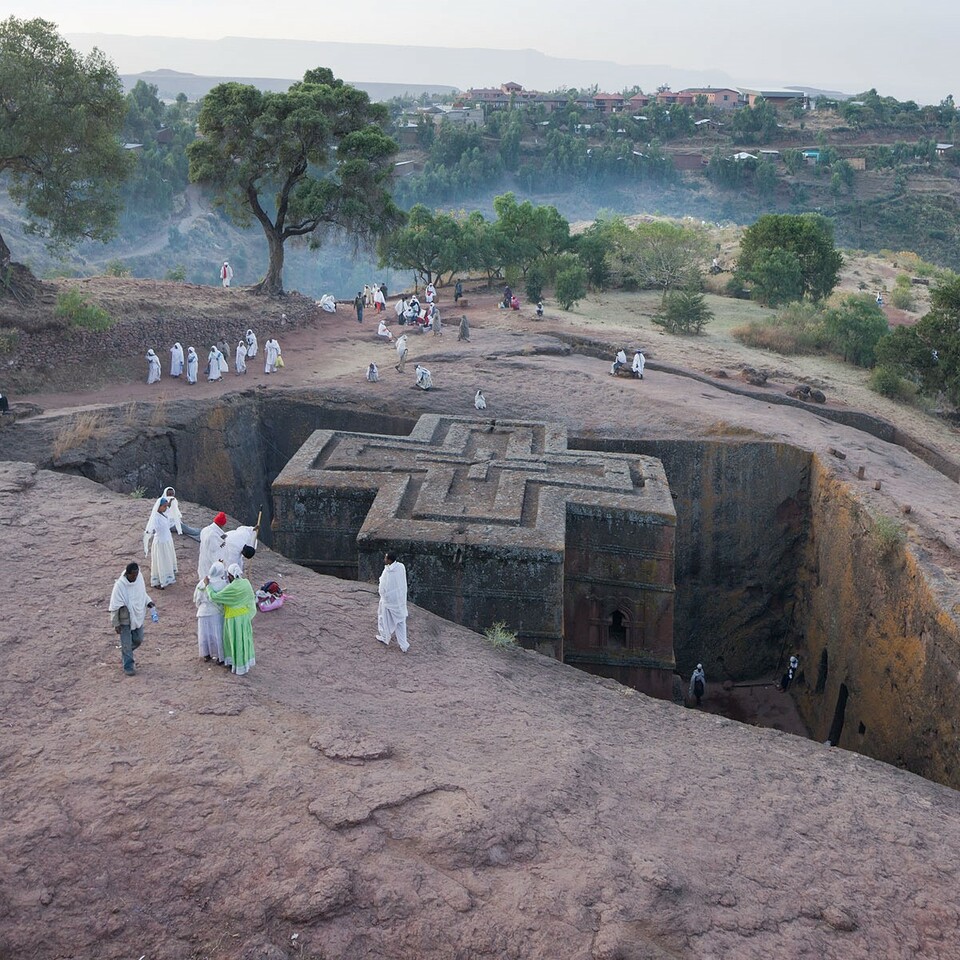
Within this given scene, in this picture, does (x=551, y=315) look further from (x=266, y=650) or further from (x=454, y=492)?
(x=266, y=650)

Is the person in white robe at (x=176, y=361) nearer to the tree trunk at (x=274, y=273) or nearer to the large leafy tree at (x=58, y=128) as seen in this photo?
the large leafy tree at (x=58, y=128)

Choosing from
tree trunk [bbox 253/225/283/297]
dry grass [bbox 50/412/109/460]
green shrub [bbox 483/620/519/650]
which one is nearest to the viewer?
green shrub [bbox 483/620/519/650]

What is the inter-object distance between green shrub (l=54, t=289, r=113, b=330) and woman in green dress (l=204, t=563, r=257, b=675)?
498 inches

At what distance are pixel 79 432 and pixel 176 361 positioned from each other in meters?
4.40

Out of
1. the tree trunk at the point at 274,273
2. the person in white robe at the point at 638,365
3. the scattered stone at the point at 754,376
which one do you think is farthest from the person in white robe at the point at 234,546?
the tree trunk at the point at 274,273

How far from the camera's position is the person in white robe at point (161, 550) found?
31.1 ft

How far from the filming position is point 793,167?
226 ft

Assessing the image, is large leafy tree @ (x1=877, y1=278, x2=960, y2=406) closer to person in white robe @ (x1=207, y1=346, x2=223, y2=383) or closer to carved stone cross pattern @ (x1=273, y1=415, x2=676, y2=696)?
carved stone cross pattern @ (x1=273, y1=415, x2=676, y2=696)

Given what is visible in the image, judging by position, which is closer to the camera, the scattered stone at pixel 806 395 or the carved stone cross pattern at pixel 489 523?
the carved stone cross pattern at pixel 489 523

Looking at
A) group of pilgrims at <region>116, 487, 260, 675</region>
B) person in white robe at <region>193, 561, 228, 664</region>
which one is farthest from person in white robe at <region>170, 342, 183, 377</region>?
person in white robe at <region>193, 561, 228, 664</region>

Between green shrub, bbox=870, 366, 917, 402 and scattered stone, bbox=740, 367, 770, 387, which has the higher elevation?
scattered stone, bbox=740, 367, 770, 387

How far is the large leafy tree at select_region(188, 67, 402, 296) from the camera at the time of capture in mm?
24906

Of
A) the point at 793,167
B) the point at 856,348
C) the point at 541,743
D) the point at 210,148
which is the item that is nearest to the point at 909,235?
the point at 793,167

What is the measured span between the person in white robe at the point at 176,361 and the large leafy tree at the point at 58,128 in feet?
13.3
